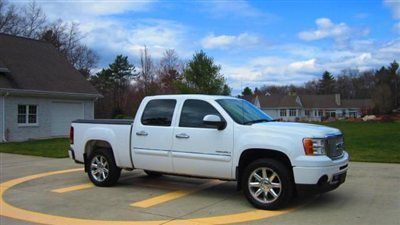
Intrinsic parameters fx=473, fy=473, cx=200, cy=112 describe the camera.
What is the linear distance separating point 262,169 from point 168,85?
4444 centimetres

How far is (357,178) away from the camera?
10977 mm

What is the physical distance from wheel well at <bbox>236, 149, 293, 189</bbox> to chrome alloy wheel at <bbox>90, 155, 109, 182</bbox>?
3.26 metres

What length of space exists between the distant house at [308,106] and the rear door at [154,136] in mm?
94547

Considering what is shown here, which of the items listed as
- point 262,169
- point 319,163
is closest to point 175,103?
point 262,169

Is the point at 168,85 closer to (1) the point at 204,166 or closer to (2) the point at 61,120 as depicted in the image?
(2) the point at 61,120

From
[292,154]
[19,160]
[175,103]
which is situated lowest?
[19,160]

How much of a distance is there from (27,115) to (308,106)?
283 ft

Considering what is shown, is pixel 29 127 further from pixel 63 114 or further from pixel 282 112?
pixel 282 112

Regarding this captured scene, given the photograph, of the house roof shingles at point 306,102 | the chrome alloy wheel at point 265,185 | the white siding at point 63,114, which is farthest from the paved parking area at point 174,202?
the house roof shingles at point 306,102

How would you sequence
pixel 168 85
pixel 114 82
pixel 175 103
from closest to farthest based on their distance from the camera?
pixel 175 103 → pixel 168 85 → pixel 114 82

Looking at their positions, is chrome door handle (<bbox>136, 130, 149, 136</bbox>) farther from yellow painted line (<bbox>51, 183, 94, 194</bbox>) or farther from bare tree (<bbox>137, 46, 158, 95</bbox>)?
bare tree (<bbox>137, 46, 158, 95</bbox>)

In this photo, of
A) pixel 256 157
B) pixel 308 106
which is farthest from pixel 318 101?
pixel 256 157

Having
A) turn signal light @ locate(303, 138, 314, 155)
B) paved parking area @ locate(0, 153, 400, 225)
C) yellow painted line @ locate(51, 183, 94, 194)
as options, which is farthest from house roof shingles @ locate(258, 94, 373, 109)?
turn signal light @ locate(303, 138, 314, 155)

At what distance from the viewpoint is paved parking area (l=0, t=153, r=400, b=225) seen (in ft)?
23.8
